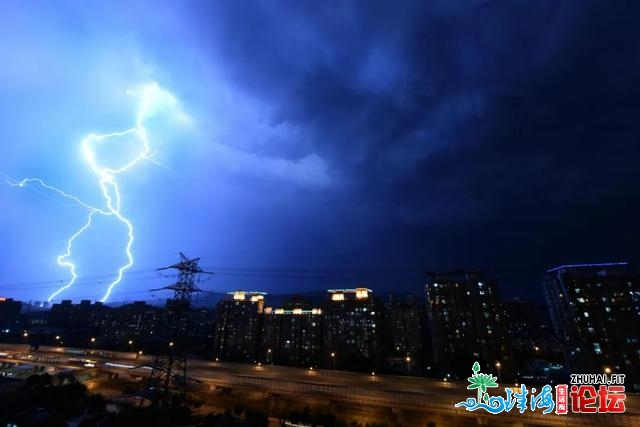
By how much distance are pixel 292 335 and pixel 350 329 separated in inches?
729

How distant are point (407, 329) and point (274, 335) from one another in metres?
42.1

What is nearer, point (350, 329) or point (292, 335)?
point (350, 329)

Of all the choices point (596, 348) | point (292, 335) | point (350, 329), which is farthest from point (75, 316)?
point (596, 348)

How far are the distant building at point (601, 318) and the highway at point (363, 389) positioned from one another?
46.4m

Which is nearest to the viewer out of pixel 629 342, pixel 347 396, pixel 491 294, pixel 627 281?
pixel 347 396

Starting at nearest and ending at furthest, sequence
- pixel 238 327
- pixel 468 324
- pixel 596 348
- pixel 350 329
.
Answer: pixel 596 348, pixel 468 324, pixel 350 329, pixel 238 327

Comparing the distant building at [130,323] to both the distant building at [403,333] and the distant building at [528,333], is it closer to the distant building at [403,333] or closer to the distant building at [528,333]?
the distant building at [403,333]

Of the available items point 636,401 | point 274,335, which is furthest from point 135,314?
point 636,401

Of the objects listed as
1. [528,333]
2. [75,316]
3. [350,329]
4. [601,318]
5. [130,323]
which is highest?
[601,318]

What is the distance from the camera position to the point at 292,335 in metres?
100

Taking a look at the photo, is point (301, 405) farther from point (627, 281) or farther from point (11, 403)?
point (627, 281)

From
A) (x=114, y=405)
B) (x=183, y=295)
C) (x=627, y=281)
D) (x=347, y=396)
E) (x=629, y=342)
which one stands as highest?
(x=627, y=281)

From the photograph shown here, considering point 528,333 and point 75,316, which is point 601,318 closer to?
point 528,333

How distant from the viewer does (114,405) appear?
38.6 metres
